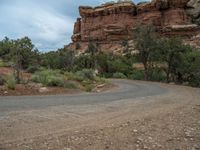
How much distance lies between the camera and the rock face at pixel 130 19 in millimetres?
101000

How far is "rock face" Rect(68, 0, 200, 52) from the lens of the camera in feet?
331

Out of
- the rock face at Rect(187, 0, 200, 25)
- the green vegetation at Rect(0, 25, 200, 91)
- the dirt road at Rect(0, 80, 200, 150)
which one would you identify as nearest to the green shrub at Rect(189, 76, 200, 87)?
the green vegetation at Rect(0, 25, 200, 91)

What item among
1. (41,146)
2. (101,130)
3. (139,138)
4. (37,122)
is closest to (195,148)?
(139,138)

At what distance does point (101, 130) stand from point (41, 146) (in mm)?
2414

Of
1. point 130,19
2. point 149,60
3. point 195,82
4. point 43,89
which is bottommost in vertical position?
point 195,82

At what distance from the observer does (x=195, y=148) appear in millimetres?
8398

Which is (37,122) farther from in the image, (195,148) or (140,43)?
(140,43)

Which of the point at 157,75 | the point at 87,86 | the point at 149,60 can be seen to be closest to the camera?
the point at 87,86

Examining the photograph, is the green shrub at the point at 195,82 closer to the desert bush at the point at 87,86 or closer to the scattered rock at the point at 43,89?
the desert bush at the point at 87,86

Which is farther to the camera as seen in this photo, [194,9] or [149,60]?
[194,9]

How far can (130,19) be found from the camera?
361ft

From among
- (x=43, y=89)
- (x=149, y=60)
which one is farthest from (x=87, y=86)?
Result: (x=149, y=60)

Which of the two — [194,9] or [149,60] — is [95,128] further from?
[194,9]

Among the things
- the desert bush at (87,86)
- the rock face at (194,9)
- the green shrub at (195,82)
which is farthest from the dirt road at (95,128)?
the rock face at (194,9)
